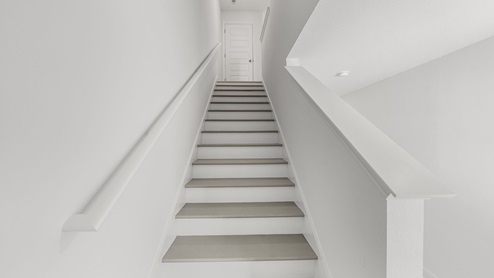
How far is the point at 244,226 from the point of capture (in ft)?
6.31

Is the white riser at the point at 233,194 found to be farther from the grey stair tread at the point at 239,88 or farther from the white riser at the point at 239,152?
the grey stair tread at the point at 239,88

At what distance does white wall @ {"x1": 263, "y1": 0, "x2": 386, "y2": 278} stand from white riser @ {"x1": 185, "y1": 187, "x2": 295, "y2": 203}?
0.18 m

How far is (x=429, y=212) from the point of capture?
→ 279 cm

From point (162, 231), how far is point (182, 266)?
8.8 inches

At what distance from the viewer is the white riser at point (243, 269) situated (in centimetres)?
162

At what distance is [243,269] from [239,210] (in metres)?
0.44

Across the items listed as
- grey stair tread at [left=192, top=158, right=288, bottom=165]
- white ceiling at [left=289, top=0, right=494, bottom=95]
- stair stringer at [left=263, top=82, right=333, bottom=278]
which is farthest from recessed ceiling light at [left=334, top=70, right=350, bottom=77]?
grey stair tread at [left=192, top=158, right=288, bottom=165]

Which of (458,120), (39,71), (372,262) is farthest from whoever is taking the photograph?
(458,120)

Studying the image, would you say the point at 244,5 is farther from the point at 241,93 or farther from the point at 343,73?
the point at 343,73

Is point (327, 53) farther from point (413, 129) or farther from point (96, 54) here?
point (96, 54)

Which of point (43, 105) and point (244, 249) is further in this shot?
point (244, 249)

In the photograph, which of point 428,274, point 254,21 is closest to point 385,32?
point 428,274

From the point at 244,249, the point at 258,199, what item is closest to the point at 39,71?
the point at 244,249

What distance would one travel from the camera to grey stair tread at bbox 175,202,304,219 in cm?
192
